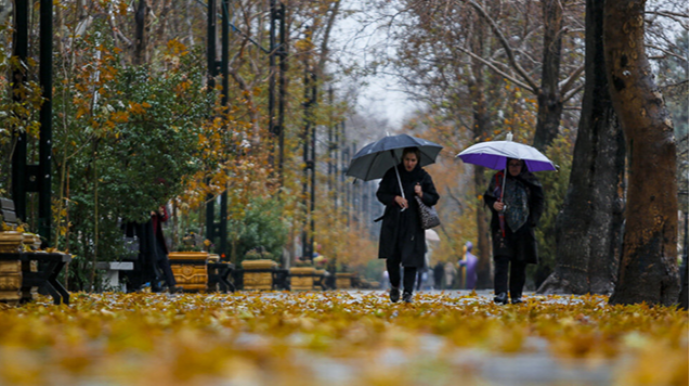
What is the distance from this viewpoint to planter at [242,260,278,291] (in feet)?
76.3

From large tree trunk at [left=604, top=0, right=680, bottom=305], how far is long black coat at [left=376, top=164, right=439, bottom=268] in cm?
225

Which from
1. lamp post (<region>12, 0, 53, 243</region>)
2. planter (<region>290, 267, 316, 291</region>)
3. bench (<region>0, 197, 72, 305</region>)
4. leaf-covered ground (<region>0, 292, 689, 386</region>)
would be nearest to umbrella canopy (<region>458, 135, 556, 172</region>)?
bench (<region>0, 197, 72, 305</region>)

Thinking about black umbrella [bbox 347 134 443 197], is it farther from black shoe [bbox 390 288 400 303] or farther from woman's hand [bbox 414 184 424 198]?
black shoe [bbox 390 288 400 303]

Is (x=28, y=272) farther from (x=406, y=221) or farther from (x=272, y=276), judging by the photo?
(x=272, y=276)

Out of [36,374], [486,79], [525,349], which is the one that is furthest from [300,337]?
[486,79]

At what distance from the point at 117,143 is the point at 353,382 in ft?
45.6

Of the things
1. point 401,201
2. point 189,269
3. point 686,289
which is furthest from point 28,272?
point 189,269

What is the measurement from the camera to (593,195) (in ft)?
55.2

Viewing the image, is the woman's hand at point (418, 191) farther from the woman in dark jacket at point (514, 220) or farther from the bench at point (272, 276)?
the bench at point (272, 276)

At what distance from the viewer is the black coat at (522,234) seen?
1191 centimetres

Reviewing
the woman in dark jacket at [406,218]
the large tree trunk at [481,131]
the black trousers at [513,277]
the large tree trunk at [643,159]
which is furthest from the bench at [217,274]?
the large tree trunk at [481,131]

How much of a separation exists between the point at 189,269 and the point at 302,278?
12775mm

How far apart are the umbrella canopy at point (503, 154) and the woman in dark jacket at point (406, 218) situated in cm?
85

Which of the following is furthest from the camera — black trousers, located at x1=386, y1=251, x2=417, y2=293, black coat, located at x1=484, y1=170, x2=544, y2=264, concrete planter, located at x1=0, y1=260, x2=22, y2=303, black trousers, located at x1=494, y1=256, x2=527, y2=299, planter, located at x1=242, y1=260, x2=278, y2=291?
planter, located at x1=242, y1=260, x2=278, y2=291
